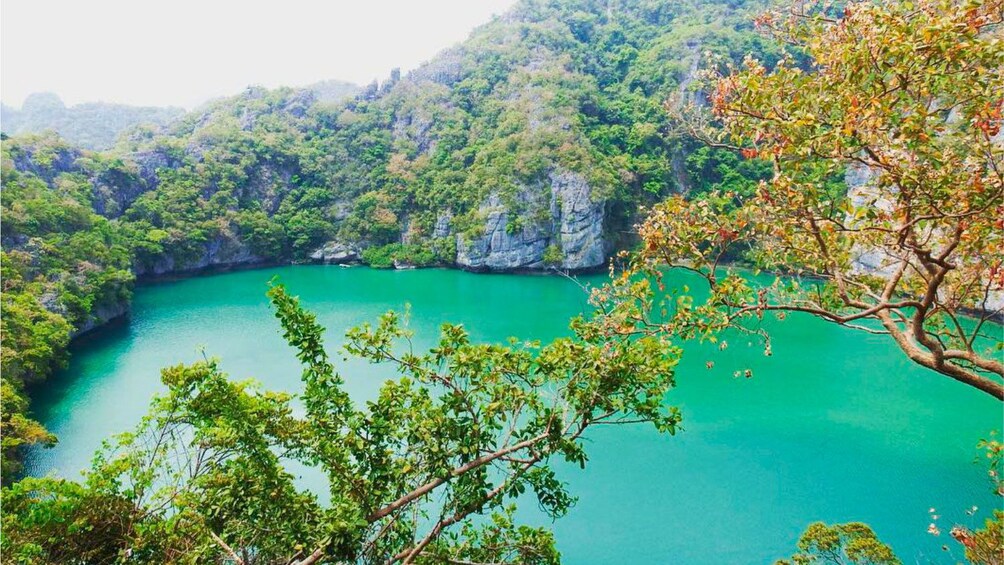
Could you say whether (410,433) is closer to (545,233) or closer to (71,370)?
(71,370)

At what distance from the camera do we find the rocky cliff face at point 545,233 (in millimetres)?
29875

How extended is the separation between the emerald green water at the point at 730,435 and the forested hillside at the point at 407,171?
481 cm

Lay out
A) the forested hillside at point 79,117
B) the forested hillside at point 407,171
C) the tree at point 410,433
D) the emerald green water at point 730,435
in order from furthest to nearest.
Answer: the forested hillside at point 79,117 < the forested hillside at point 407,171 < the emerald green water at point 730,435 < the tree at point 410,433

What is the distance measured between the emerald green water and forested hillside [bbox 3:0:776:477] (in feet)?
15.8

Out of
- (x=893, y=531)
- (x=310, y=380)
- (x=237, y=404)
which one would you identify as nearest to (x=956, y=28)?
(x=310, y=380)

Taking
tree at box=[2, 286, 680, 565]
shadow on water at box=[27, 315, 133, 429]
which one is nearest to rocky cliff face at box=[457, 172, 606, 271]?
shadow on water at box=[27, 315, 133, 429]

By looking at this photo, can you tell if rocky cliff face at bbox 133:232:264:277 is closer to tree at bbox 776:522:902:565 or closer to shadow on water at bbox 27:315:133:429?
shadow on water at bbox 27:315:133:429

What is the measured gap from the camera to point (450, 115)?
41.8m

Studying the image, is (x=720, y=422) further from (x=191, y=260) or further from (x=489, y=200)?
(x=191, y=260)

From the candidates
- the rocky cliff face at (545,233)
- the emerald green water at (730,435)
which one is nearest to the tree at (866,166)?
the emerald green water at (730,435)

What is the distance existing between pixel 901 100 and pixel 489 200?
1156 inches

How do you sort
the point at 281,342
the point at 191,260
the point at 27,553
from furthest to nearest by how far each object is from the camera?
the point at 191,260 < the point at 281,342 < the point at 27,553

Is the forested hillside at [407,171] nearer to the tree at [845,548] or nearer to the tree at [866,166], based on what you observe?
the tree at [866,166]

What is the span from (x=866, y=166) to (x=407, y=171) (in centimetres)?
3785
